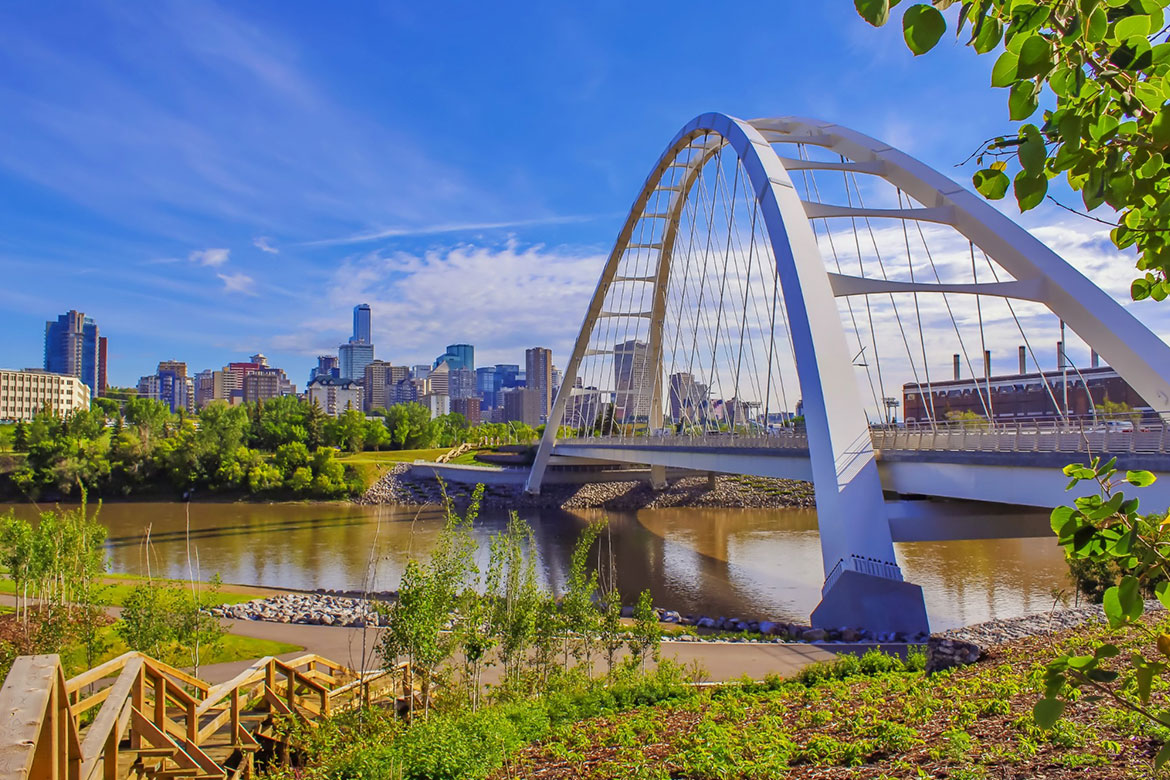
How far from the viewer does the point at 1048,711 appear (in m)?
1.45

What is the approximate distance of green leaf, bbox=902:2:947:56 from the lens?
4.90 ft

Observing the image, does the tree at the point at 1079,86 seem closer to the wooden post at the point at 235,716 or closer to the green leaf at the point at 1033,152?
the green leaf at the point at 1033,152

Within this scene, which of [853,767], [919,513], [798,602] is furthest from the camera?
[798,602]

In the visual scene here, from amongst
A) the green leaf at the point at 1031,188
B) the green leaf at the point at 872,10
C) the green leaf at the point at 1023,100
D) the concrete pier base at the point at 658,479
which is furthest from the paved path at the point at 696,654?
the concrete pier base at the point at 658,479

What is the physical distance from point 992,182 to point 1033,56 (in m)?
0.38

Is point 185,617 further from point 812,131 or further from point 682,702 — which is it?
point 812,131

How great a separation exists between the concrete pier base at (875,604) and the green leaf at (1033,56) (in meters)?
15.9

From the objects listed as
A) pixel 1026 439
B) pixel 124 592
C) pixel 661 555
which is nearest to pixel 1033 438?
pixel 1026 439

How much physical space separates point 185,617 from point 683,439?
26363 millimetres

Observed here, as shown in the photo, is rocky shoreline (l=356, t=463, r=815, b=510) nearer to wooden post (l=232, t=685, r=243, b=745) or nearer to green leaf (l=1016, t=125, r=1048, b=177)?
wooden post (l=232, t=685, r=243, b=745)

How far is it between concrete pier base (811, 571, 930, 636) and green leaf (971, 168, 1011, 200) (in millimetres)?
15522

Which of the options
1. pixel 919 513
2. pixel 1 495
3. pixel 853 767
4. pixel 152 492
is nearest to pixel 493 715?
pixel 853 767

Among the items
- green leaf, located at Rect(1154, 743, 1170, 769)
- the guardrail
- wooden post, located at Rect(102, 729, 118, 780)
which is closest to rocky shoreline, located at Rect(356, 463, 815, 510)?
the guardrail

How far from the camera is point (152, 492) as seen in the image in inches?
2424
